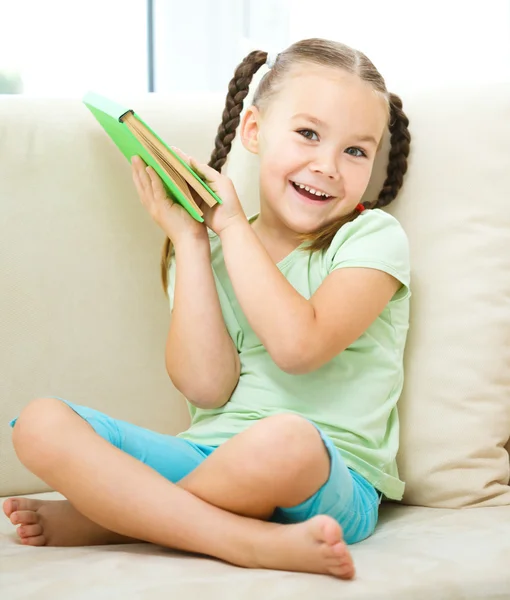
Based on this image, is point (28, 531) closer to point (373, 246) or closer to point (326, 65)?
point (373, 246)

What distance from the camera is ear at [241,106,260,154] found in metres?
1.26

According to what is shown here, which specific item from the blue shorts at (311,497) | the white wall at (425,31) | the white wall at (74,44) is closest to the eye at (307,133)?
the blue shorts at (311,497)

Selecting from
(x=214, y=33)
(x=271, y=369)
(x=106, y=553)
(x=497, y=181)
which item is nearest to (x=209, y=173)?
(x=271, y=369)

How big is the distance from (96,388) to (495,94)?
0.76 meters

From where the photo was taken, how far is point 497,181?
1.19 meters

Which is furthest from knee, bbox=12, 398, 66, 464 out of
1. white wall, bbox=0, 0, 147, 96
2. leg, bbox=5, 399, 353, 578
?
white wall, bbox=0, 0, 147, 96

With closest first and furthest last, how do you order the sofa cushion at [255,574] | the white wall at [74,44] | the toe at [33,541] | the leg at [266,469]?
the sofa cushion at [255,574], the leg at [266,469], the toe at [33,541], the white wall at [74,44]

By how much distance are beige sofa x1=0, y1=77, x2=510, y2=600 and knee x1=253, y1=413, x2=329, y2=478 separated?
A: 17 centimetres

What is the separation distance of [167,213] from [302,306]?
0.29 m

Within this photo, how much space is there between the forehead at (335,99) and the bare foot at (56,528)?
2.07 feet

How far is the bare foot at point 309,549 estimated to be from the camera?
780mm

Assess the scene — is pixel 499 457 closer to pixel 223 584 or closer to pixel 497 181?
pixel 497 181

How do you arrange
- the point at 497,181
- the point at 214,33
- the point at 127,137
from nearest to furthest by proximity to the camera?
1. the point at 127,137
2. the point at 497,181
3. the point at 214,33

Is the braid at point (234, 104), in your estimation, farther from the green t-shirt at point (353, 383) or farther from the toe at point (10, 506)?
the toe at point (10, 506)
